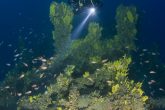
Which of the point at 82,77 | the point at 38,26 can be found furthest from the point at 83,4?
the point at 38,26

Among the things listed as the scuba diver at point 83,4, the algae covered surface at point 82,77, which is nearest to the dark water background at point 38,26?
the algae covered surface at point 82,77

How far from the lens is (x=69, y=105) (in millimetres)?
10891

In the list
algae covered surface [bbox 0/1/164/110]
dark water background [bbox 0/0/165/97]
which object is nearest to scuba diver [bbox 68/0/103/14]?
algae covered surface [bbox 0/1/164/110]

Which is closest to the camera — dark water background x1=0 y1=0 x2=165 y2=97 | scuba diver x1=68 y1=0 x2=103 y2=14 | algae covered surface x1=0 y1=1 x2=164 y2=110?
scuba diver x1=68 y1=0 x2=103 y2=14

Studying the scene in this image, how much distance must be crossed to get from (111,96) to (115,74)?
1364mm

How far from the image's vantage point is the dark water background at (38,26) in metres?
24.3

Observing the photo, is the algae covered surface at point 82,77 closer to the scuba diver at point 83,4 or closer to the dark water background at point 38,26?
the scuba diver at point 83,4

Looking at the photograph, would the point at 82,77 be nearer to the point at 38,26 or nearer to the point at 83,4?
the point at 83,4

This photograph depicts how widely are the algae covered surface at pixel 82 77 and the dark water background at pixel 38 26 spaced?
15.1 feet

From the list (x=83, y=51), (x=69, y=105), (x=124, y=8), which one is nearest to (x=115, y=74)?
(x=69, y=105)

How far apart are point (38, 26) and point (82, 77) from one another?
29.0m

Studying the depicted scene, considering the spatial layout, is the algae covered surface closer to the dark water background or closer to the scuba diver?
the scuba diver

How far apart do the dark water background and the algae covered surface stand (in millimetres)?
4605

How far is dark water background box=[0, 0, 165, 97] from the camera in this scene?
24281mm
